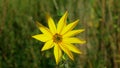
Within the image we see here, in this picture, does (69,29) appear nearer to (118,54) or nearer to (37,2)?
(118,54)

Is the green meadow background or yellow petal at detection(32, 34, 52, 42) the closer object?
yellow petal at detection(32, 34, 52, 42)

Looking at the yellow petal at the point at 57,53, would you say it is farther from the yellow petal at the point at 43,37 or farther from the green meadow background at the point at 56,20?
the green meadow background at the point at 56,20

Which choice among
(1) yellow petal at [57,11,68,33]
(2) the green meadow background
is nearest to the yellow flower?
(1) yellow petal at [57,11,68,33]

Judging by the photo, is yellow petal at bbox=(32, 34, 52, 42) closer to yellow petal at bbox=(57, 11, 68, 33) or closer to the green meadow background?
yellow petal at bbox=(57, 11, 68, 33)

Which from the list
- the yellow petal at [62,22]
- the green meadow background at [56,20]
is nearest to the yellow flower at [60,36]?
the yellow petal at [62,22]

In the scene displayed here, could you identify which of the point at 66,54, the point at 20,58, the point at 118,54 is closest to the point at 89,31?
the point at 118,54

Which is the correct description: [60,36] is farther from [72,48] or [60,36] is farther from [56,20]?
[56,20]

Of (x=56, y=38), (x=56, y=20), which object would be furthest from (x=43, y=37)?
(x=56, y=20)

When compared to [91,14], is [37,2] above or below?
above
